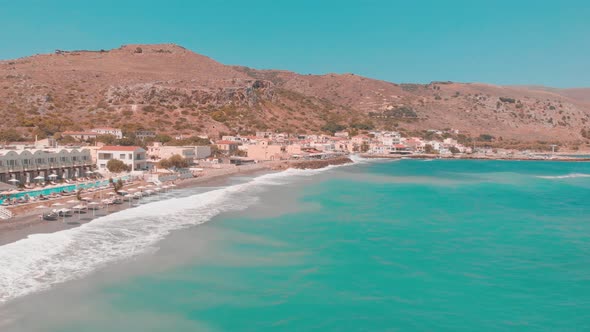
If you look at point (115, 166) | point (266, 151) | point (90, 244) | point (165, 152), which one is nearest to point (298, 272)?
point (90, 244)

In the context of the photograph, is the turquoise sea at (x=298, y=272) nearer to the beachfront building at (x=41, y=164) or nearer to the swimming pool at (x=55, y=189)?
the swimming pool at (x=55, y=189)

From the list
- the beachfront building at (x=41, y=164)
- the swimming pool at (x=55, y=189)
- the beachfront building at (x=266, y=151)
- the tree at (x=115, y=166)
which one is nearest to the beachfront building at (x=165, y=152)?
the tree at (x=115, y=166)

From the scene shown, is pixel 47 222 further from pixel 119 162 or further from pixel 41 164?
pixel 119 162

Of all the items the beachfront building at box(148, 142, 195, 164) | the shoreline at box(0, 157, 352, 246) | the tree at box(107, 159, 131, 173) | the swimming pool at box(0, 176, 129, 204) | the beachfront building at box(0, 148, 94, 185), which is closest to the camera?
the shoreline at box(0, 157, 352, 246)

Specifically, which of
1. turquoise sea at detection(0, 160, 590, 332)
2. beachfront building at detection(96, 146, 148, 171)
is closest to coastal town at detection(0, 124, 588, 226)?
beachfront building at detection(96, 146, 148, 171)

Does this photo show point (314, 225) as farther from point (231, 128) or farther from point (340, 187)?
point (231, 128)

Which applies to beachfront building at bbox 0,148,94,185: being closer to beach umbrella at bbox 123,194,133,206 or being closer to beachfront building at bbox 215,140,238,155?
beach umbrella at bbox 123,194,133,206
